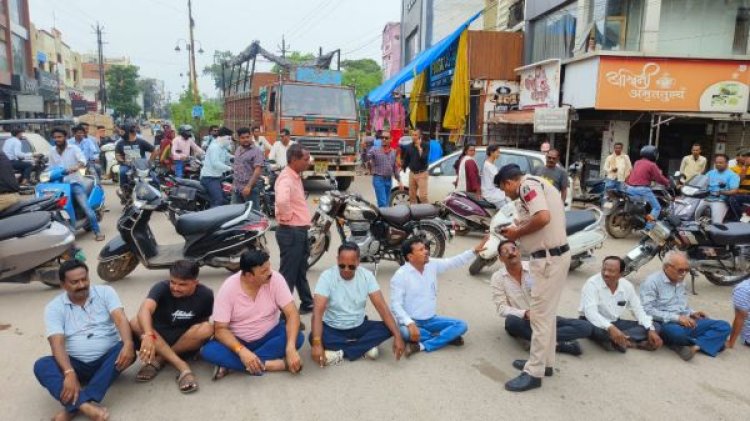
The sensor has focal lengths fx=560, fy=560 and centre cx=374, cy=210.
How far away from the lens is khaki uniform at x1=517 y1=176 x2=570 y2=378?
142 inches

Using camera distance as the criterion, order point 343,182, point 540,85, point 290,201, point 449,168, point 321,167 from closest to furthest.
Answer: point 290,201, point 449,168, point 321,167, point 343,182, point 540,85

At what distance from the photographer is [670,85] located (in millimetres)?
12555

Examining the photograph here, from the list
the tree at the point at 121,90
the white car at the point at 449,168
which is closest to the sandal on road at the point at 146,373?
the white car at the point at 449,168

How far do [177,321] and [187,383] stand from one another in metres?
0.45

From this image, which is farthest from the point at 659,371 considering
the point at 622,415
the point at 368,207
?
the point at 368,207

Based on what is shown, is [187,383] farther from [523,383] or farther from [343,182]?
[343,182]

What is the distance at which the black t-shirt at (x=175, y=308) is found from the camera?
3.76 m

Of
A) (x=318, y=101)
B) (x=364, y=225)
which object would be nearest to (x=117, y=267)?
(x=364, y=225)

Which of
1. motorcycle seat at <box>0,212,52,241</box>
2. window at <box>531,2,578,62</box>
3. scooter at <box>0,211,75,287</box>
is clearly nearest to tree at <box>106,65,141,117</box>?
window at <box>531,2,578,62</box>

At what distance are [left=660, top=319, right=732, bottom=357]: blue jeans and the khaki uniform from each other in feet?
4.17

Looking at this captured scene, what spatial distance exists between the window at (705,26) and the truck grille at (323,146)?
786 cm

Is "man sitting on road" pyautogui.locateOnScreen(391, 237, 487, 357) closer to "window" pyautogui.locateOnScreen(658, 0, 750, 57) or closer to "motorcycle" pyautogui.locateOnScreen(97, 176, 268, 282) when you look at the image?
"motorcycle" pyautogui.locateOnScreen(97, 176, 268, 282)

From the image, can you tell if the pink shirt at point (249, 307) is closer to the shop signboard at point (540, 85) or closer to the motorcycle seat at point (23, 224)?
the motorcycle seat at point (23, 224)

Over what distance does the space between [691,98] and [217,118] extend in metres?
26.2
